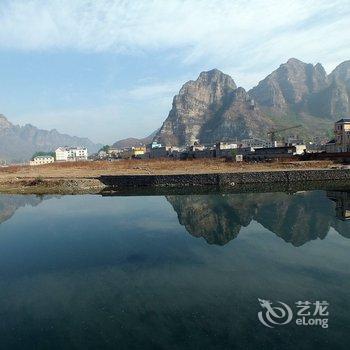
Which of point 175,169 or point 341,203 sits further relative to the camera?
Answer: point 175,169

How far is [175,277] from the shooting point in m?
21.8

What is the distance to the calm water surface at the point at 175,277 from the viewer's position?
1483 centimetres

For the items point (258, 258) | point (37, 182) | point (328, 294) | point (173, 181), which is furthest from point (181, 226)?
point (37, 182)

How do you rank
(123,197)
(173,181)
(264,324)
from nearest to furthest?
(264,324) → (123,197) → (173,181)

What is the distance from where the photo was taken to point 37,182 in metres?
74.9

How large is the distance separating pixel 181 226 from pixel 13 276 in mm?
18171

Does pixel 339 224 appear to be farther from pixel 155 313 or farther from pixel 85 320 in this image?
pixel 85 320
